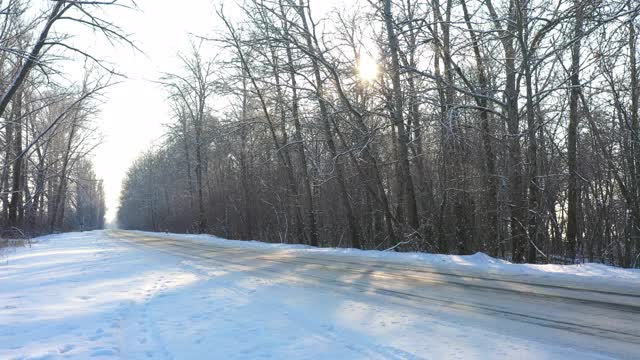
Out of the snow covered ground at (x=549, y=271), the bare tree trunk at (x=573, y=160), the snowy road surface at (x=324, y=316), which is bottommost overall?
the snowy road surface at (x=324, y=316)

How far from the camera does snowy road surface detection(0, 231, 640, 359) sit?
13.4 feet

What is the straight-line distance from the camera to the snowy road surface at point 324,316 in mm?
4094

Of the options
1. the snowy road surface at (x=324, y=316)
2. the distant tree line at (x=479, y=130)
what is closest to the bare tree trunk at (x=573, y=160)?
the distant tree line at (x=479, y=130)

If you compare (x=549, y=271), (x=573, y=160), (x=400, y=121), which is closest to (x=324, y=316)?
(x=549, y=271)

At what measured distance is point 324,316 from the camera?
5.39 meters

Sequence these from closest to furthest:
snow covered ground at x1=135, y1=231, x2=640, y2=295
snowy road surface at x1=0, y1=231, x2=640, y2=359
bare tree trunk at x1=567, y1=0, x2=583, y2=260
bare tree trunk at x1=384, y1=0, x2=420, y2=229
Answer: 1. snowy road surface at x1=0, y1=231, x2=640, y2=359
2. snow covered ground at x1=135, y1=231, x2=640, y2=295
3. bare tree trunk at x1=567, y1=0, x2=583, y2=260
4. bare tree trunk at x1=384, y1=0, x2=420, y2=229

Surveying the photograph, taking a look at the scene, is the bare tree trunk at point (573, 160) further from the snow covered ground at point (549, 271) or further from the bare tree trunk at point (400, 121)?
the bare tree trunk at point (400, 121)

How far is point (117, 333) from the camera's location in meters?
4.79

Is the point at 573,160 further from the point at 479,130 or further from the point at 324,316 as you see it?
the point at 324,316

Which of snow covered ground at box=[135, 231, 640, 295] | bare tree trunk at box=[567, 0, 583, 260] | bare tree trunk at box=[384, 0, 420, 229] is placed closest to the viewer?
snow covered ground at box=[135, 231, 640, 295]

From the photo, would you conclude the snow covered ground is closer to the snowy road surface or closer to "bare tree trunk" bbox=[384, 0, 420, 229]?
the snowy road surface

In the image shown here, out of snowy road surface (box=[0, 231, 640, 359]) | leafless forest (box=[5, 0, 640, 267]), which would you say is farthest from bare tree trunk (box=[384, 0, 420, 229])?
snowy road surface (box=[0, 231, 640, 359])

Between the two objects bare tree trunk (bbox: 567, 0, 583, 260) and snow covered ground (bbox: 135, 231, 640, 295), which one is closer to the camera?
snow covered ground (bbox: 135, 231, 640, 295)

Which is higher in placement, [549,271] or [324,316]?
[549,271]
